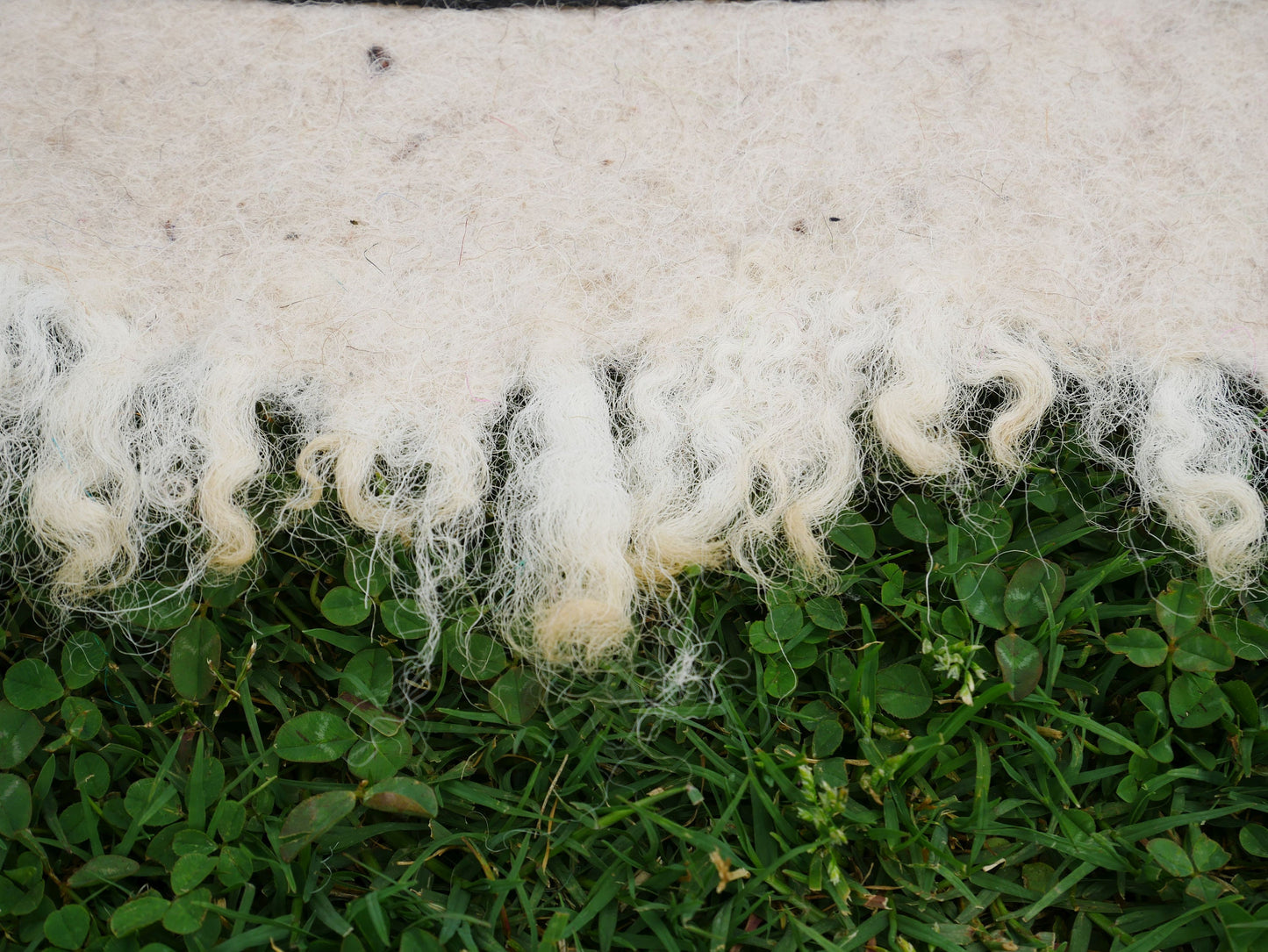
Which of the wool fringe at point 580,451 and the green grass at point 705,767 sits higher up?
the wool fringe at point 580,451

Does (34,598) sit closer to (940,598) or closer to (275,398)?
(275,398)

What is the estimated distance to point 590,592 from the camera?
886 millimetres

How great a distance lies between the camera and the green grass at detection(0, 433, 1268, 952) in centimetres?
84

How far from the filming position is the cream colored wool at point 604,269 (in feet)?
3.04

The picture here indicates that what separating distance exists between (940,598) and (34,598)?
38.0 inches

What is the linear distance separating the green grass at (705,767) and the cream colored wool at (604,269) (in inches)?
2.9

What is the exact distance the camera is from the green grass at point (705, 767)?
0.84 metres

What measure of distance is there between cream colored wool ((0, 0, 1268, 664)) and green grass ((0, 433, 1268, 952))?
0.24 feet

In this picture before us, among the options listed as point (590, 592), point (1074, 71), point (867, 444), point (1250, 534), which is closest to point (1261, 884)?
point (1250, 534)

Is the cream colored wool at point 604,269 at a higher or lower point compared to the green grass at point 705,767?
higher

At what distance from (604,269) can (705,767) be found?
55 cm

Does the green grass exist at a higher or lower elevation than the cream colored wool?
lower

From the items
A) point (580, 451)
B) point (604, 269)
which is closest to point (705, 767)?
point (580, 451)

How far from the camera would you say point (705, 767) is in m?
0.89
